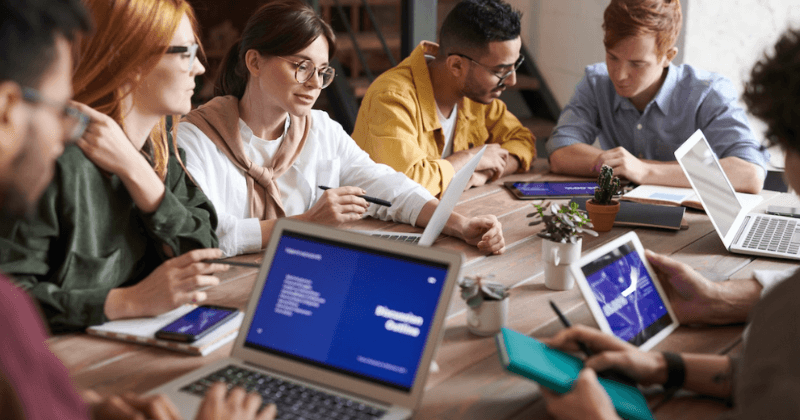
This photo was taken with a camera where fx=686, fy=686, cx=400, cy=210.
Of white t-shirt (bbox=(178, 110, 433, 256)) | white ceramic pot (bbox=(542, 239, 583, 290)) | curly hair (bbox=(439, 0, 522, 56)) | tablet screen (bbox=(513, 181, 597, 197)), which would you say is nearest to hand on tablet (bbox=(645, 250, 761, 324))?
white ceramic pot (bbox=(542, 239, 583, 290))

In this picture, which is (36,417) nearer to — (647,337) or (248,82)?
(647,337)

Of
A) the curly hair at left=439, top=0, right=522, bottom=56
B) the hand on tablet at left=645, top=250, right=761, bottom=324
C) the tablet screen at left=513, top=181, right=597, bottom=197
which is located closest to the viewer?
the hand on tablet at left=645, top=250, right=761, bottom=324

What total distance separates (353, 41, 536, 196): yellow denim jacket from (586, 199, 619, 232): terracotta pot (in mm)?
591

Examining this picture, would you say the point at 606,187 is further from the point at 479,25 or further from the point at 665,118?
the point at 479,25

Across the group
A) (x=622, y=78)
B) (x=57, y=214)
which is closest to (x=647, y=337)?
(x=57, y=214)

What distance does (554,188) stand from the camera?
7.73 feet

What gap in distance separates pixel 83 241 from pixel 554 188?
61.1 inches

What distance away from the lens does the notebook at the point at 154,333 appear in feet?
3.88

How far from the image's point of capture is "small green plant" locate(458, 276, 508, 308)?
127cm

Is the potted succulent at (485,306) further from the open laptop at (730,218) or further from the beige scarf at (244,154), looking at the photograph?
the beige scarf at (244,154)

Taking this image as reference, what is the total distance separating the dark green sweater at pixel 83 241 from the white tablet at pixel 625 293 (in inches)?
33.5

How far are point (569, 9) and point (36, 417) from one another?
14.3 feet

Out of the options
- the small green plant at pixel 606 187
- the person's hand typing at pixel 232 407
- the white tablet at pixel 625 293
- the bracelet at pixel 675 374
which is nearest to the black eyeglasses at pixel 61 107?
the person's hand typing at pixel 232 407

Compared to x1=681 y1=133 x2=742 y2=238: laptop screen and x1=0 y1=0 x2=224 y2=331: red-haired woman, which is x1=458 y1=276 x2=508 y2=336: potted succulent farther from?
x1=681 y1=133 x2=742 y2=238: laptop screen
